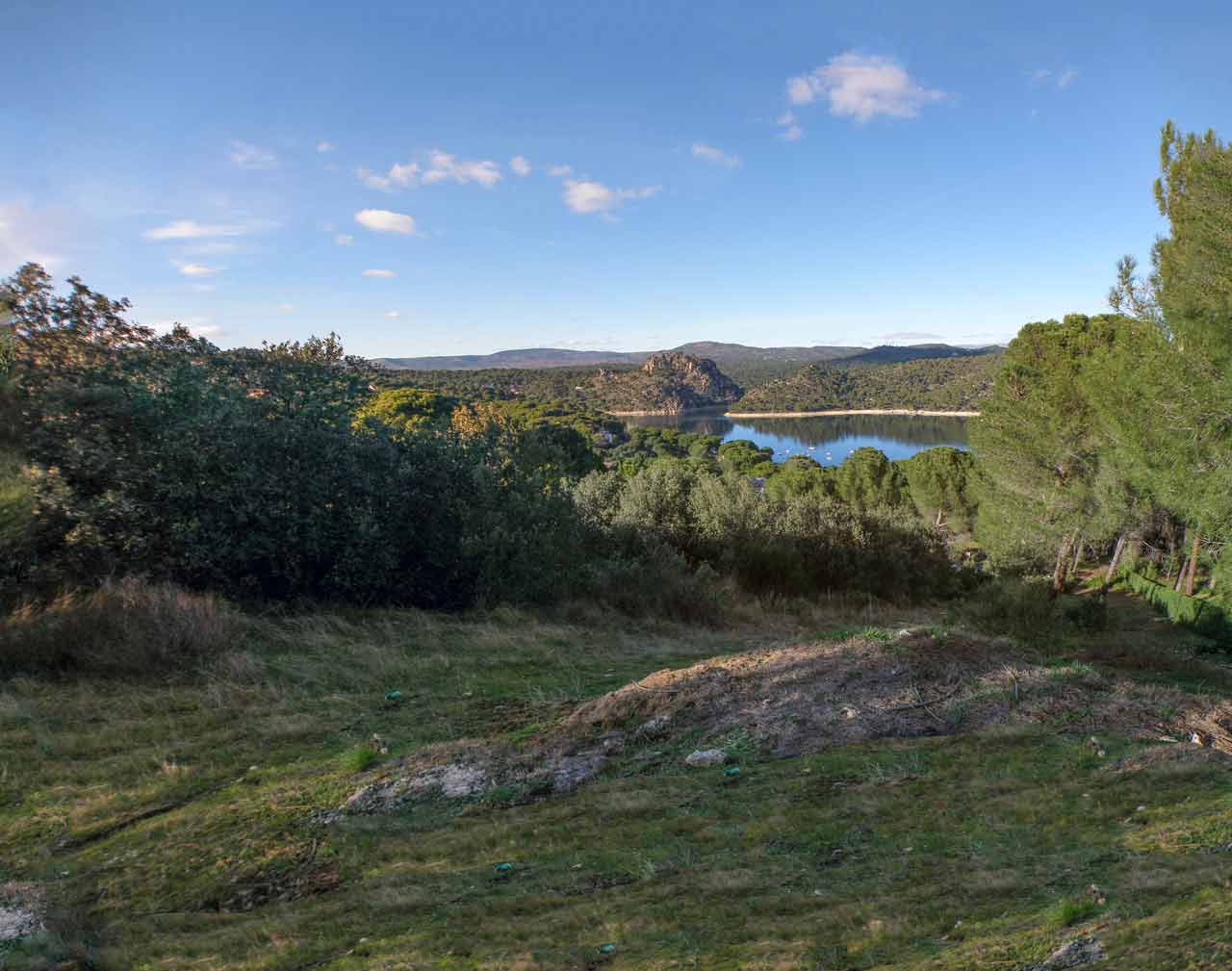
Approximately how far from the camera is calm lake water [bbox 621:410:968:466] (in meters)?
123

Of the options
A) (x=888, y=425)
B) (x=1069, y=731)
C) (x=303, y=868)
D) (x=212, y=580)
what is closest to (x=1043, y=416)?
(x=1069, y=731)

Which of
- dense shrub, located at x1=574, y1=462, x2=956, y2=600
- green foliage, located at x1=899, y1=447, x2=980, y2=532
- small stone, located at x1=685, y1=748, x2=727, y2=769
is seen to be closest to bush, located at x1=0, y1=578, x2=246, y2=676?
small stone, located at x1=685, y1=748, x2=727, y2=769

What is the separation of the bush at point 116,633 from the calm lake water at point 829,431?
103392mm

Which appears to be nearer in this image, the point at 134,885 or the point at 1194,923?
the point at 1194,923

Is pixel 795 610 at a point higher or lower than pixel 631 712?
lower

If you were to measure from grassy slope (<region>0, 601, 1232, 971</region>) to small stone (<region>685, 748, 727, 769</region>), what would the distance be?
7.7 inches

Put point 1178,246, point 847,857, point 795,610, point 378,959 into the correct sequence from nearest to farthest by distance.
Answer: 1. point 378,959
2. point 847,857
3. point 795,610
4. point 1178,246

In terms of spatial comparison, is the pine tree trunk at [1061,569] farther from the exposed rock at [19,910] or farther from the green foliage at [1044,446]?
the exposed rock at [19,910]

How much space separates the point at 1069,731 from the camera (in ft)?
17.9

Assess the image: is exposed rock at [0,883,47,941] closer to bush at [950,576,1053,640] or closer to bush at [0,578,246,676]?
bush at [0,578,246,676]

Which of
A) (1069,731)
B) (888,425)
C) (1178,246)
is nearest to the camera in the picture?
(1069,731)

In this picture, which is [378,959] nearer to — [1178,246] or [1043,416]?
[1178,246]

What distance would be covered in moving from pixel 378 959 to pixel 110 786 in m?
3.49

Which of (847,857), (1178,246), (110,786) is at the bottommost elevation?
(110,786)
